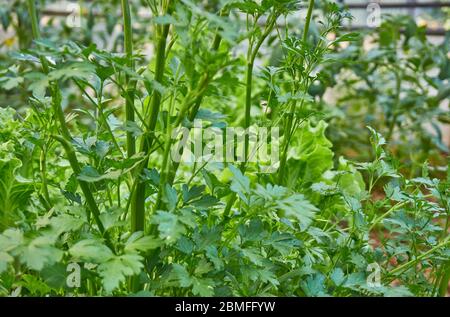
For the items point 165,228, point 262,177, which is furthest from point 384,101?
point 165,228

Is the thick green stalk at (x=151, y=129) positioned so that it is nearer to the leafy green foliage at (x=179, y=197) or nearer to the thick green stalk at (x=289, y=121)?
the leafy green foliage at (x=179, y=197)

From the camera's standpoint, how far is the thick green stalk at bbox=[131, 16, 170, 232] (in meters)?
0.63

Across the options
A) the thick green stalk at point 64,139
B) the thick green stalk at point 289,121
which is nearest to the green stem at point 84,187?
the thick green stalk at point 64,139

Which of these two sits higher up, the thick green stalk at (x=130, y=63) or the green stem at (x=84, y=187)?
the thick green stalk at (x=130, y=63)

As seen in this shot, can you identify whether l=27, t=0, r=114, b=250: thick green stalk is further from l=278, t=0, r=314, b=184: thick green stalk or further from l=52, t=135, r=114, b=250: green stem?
l=278, t=0, r=314, b=184: thick green stalk

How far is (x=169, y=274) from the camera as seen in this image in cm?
62

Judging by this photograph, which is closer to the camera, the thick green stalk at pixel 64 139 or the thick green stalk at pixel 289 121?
the thick green stalk at pixel 64 139

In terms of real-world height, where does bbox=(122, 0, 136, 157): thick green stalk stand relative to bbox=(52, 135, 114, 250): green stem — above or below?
above

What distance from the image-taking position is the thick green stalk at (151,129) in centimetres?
63

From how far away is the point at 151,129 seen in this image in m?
0.65

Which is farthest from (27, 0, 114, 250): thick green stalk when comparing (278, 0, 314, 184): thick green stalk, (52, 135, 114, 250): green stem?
(278, 0, 314, 184): thick green stalk

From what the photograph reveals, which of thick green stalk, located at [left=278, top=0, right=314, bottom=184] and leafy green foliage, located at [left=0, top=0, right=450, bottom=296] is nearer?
leafy green foliage, located at [left=0, top=0, right=450, bottom=296]

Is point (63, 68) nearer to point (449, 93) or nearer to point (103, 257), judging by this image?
point (103, 257)

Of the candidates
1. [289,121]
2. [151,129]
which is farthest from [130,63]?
[289,121]
